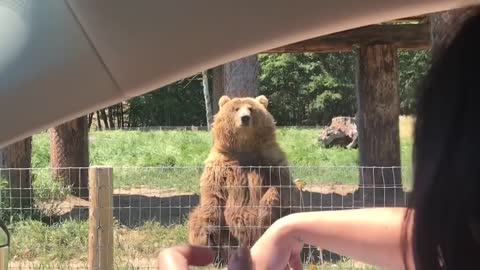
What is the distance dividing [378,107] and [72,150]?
4000 millimetres

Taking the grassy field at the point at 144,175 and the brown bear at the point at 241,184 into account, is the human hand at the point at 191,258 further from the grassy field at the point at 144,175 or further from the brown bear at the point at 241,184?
the brown bear at the point at 241,184

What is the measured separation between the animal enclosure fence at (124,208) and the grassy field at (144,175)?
14 mm

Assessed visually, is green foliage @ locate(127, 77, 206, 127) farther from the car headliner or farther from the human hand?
the human hand

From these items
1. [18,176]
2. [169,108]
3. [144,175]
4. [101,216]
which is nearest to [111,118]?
[169,108]

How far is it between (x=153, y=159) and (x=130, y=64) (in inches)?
554

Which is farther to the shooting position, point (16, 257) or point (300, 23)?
point (16, 257)

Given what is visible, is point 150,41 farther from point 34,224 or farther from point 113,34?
point 34,224

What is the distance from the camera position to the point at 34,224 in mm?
7832

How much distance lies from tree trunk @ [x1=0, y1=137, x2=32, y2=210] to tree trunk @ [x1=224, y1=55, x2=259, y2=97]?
2.44 m

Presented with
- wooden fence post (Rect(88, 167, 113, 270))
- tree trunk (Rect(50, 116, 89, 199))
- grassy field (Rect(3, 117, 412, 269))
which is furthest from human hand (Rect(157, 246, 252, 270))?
tree trunk (Rect(50, 116, 89, 199))

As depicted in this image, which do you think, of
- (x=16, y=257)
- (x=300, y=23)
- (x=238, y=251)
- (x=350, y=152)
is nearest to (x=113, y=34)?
(x=300, y=23)

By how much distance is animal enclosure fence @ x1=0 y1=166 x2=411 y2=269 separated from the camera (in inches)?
209

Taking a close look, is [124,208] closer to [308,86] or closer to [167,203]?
[167,203]

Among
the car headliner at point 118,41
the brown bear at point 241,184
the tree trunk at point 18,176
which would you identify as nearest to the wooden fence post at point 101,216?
the brown bear at point 241,184
